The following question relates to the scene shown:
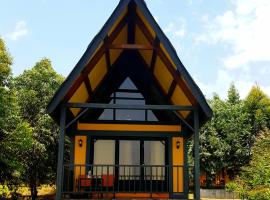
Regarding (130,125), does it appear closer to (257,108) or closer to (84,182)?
(84,182)

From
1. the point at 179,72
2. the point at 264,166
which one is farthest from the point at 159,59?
the point at 264,166

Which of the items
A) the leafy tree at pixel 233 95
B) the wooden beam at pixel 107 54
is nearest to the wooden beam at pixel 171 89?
the wooden beam at pixel 107 54

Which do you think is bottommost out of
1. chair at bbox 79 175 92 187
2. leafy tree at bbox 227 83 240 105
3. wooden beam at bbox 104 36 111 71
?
chair at bbox 79 175 92 187

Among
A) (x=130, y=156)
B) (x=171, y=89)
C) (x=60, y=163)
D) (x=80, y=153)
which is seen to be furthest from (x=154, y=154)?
(x=60, y=163)

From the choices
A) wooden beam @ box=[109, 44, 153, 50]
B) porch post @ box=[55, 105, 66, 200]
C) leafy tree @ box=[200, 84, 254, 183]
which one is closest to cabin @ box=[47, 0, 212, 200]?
wooden beam @ box=[109, 44, 153, 50]

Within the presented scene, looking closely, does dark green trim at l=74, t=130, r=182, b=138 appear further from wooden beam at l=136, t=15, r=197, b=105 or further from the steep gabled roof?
wooden beam at l=136, t=15, r=197, b=105

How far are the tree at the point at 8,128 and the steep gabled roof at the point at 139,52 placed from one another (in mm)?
10714

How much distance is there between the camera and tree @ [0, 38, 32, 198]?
21.6 metres

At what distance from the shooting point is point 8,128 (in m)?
23.4

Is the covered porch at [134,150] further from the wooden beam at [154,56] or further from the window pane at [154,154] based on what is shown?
the wooden beam at [154,56]

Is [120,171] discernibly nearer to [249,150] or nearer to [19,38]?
[19,38]

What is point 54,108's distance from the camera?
977 cm

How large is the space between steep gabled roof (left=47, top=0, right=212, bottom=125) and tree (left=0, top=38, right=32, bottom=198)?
10714 mm

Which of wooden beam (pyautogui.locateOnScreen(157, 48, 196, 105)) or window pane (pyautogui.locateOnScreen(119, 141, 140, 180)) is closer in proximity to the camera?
wooden beam (pyautogui.locateOnScreen(157, 48, 196, 105))
